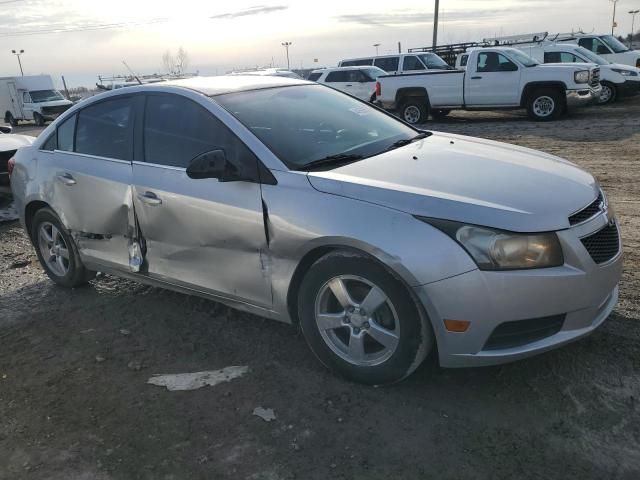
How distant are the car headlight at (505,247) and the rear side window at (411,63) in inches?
751

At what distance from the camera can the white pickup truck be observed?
14.4 metres

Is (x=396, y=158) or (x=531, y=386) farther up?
(x=396, y=158)

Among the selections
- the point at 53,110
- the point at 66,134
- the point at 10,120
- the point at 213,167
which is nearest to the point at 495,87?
the point at 66,134

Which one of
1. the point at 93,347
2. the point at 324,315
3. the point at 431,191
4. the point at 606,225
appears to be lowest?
the point at 93,347

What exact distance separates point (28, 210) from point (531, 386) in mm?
4385

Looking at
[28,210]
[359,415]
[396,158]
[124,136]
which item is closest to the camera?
[359,415]

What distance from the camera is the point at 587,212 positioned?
303 cm

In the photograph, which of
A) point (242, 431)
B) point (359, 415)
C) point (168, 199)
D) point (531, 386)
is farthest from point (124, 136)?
point (531, 386)

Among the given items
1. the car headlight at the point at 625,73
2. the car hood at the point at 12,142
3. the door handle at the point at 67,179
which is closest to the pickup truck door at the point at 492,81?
the car headlight at the point at 625,73

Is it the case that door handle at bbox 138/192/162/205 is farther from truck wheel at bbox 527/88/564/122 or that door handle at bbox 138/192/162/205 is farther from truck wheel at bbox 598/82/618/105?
truck wheel at bbox 598/82/618/105

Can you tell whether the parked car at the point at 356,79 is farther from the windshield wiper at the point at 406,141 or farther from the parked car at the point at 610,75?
the windshield wiper at the point at 406,141

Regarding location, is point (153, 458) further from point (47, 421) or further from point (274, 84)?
point (274, 84)

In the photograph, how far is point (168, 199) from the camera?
376 cm

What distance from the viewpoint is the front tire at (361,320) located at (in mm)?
2918
